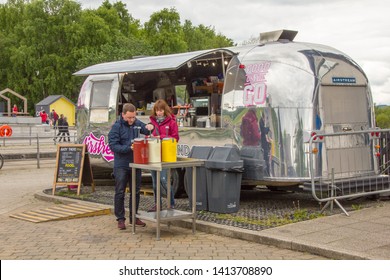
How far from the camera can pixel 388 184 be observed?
10469mm

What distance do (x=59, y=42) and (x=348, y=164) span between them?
58188 millimetres

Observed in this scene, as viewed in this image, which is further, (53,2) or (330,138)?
(53,2)

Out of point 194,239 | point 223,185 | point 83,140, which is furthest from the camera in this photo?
point 83,140

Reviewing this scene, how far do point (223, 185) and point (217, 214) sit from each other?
18.6 inches

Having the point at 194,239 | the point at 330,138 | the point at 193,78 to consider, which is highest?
the point at 193,78

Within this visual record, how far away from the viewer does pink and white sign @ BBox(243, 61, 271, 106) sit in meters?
9.98

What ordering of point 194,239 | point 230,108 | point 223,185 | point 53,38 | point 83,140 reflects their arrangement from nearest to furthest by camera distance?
point 194,239, point 223,185, point 230,108, point 83,140, point 53,38

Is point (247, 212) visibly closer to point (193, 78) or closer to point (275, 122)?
point (275, 122)

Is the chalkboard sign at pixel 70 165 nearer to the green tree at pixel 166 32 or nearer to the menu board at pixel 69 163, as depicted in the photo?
the menu board at pixel 69 163

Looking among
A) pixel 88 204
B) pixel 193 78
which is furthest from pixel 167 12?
pixel 88 204

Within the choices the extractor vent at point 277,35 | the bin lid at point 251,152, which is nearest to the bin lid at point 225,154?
the bin lid at point 251,152

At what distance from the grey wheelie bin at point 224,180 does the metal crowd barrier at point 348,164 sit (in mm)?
1199

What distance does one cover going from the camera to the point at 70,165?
40.6 ft

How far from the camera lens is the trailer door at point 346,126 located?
9883 millimetres
